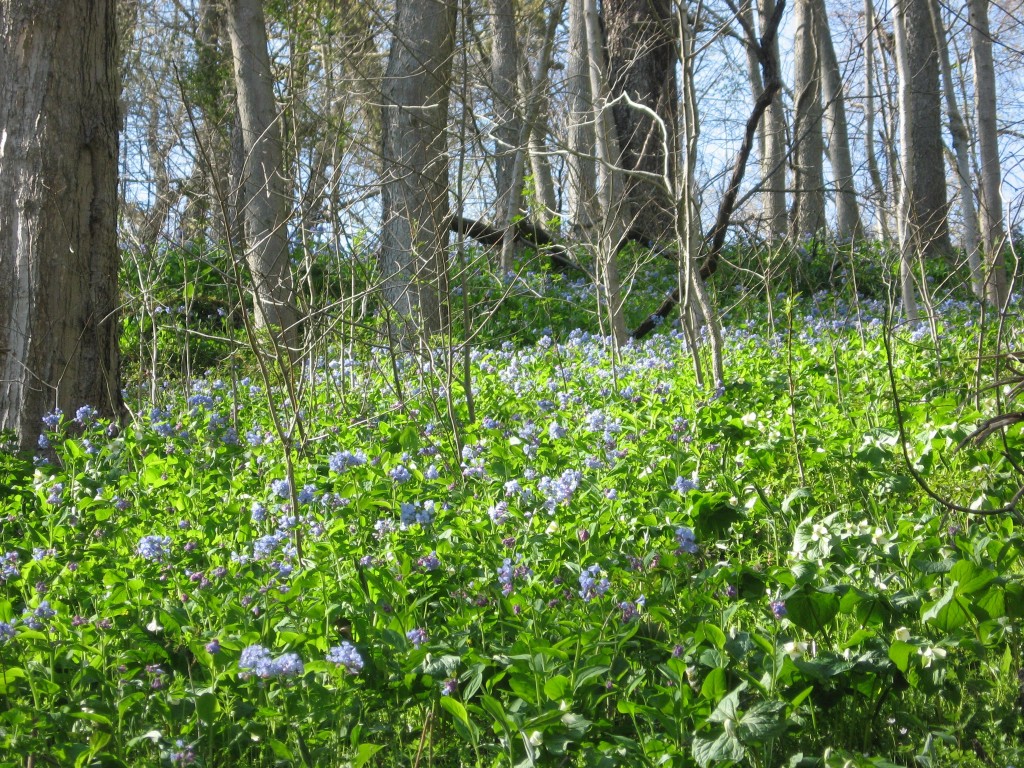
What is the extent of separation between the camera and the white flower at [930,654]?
80.5 inches

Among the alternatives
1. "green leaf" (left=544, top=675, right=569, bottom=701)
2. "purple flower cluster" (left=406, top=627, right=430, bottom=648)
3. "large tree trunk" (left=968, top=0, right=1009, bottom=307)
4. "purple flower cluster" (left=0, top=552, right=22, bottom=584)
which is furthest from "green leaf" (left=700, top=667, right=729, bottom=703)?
"large tree trunk" (left=968, top=0, right=1009, bottom=307)

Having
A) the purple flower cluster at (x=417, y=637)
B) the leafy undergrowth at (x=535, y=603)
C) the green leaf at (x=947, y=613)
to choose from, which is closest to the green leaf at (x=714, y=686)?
the leafy undergrowth at (x=535, y=603)

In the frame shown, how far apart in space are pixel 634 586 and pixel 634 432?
1.12 meters

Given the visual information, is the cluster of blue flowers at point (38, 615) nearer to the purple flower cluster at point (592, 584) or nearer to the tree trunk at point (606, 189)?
the purple flower cluster at point (592, 584)

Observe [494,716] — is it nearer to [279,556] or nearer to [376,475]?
[279,556]

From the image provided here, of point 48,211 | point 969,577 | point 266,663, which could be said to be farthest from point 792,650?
point 48,211

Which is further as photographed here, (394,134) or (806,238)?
(806,238)

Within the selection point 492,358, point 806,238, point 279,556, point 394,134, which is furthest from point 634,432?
point 806,238

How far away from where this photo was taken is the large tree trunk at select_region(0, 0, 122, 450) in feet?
16.1

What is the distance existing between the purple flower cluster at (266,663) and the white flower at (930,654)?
4.26 feet

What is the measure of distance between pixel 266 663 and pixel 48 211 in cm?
380

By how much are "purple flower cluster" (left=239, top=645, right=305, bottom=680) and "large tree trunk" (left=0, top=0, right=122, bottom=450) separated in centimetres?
320

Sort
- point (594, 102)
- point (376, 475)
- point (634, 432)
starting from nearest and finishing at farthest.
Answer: point (376, 475) < point (634, 432) < point (594, 102)

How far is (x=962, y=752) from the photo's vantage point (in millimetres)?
2059
